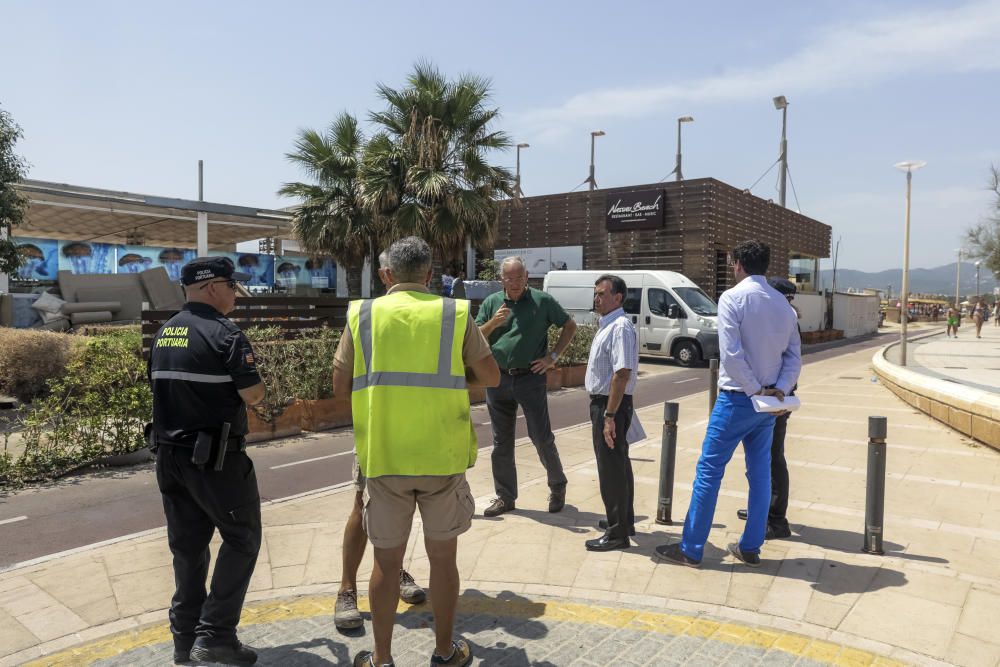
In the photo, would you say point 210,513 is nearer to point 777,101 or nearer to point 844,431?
point 844,431

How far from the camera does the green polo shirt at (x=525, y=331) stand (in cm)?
479

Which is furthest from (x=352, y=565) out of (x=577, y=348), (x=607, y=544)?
(x=577, y=348)

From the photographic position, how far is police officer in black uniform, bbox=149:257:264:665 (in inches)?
109

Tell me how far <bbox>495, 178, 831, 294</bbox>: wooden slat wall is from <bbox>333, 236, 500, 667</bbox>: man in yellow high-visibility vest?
722 inches

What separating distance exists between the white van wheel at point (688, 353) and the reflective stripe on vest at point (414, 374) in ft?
48.4

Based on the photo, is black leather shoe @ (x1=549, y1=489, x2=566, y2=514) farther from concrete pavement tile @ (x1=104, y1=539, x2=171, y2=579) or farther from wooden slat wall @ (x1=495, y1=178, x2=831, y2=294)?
wooden slat wall @ (x1=495, y1=178, x2=831, y2=294)

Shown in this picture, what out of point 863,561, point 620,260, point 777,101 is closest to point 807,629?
point 863,561

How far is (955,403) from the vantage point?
8398mm

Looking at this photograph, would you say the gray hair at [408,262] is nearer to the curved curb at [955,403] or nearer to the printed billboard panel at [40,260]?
the curved curb at [955,403]

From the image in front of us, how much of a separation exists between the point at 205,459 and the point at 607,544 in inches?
98.2

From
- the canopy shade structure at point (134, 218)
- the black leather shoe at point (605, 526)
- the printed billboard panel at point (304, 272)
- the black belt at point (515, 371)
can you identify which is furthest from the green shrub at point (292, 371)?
the printed billboard panel at point (304, 272)

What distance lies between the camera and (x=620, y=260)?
24.5 metres

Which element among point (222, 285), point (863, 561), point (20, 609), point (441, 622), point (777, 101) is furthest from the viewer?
point (777, 101)

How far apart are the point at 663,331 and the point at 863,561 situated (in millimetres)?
13273
